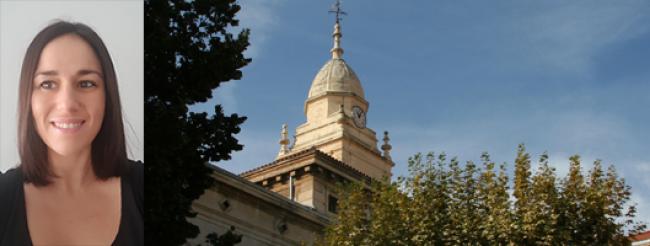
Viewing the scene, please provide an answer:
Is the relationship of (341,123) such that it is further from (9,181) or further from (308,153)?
(9,181)

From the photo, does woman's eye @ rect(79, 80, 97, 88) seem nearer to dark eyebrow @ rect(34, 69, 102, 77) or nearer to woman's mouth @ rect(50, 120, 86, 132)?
dark eyebrow @ rect(34, 69, 102, 77)

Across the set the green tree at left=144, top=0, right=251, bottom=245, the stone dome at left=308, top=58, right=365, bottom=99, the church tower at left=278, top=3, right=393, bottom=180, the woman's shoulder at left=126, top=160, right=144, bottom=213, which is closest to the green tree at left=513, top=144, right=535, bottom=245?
the green tree at left=144, top=0, right=251, bottom=245

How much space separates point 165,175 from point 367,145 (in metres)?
26.2

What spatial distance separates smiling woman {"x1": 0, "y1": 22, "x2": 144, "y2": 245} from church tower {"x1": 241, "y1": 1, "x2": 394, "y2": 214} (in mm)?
22327

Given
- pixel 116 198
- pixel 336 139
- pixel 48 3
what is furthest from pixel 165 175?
pixel 336 139

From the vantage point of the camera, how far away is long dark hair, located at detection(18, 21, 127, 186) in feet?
49.7

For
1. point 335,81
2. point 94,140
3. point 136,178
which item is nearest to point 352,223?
point 136,178

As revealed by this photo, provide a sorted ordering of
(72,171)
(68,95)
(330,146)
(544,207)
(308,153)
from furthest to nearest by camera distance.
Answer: (330,146)
(308,153)
(544,207)
(72,171)
(68,95)

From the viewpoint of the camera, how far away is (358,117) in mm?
45250

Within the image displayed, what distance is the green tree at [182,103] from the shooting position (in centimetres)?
1855

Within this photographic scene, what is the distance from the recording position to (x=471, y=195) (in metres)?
25.2

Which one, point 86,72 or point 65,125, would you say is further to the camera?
point 86,72

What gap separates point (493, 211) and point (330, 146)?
19.7 metres

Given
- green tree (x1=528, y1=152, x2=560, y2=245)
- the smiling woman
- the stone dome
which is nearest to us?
the smiling woman
